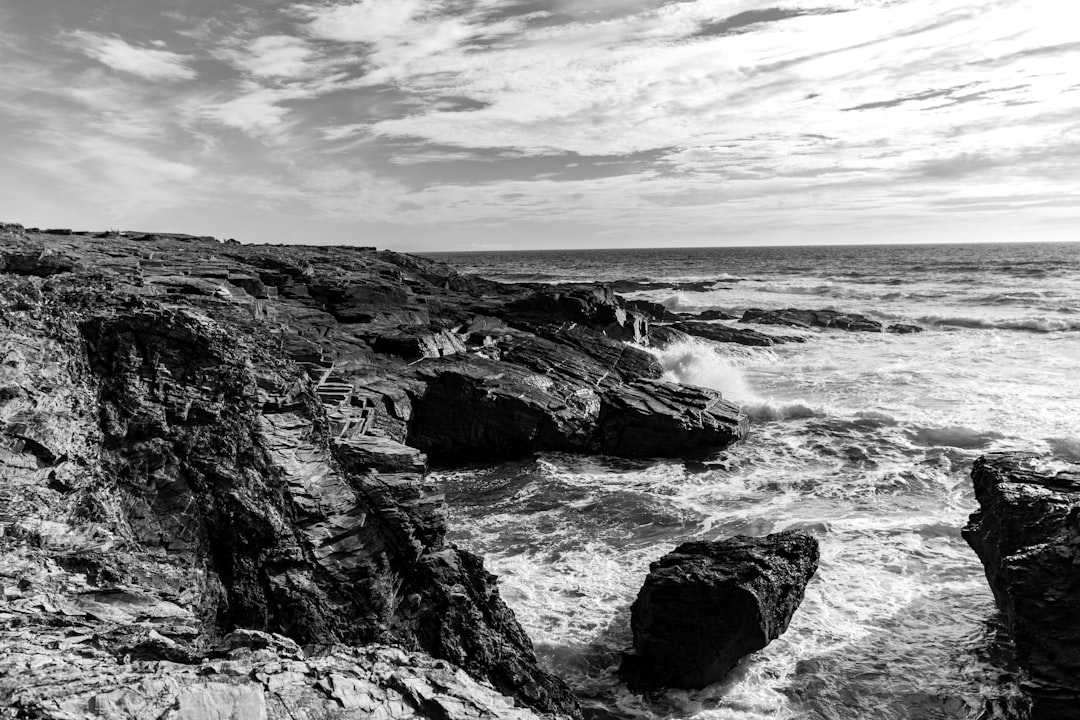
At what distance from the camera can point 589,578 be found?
13133 millimetres

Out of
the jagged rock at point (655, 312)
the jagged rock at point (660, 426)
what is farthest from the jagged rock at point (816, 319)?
the jagged rock at point (660, 426)

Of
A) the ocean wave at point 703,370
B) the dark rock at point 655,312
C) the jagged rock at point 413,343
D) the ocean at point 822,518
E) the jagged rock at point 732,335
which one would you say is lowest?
the ocean at point 822,518

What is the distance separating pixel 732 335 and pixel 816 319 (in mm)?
10165

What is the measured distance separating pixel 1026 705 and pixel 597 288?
2697 cm

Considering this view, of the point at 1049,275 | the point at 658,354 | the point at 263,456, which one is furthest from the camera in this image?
the point at 1049,275

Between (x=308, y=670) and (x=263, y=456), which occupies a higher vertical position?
(x=263, y=456)

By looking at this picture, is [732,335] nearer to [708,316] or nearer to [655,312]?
[655,312]

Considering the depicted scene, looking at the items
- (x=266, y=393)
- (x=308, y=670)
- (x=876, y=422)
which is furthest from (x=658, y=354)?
(x=308, y=670)

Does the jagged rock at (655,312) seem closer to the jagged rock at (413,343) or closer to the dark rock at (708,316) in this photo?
the dark rock at (708,316)

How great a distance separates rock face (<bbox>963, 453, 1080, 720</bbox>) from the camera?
827 centimetres

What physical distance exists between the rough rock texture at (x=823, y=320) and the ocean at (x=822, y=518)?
315 inches

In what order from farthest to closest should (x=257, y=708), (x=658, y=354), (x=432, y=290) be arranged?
(x=432, y=290), (x=658, y=354), (x=257, y=708)

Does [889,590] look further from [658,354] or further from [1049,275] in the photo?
[1049,275]

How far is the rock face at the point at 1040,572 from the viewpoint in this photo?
8273 millimetres
